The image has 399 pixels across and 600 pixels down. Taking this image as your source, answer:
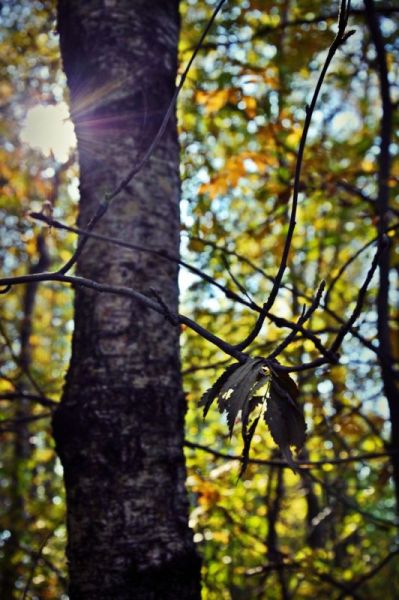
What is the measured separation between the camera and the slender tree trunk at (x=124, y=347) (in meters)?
1.29

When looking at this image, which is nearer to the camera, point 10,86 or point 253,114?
point 253,114

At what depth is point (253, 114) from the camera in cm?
285

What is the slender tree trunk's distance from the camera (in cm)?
129

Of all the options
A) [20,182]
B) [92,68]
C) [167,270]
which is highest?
[20,182]

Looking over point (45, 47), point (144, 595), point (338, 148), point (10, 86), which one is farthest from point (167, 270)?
point (10, 86)

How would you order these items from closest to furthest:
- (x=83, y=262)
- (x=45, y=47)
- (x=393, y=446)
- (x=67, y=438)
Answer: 1. (x=67, y=438)
2. (x=83, y=262)
3. (x=393, y=446)
4. (x=45, y=47)

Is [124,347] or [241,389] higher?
[124,347]

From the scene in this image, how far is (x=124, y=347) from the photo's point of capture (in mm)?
1428

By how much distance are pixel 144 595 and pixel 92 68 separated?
4.91 ft

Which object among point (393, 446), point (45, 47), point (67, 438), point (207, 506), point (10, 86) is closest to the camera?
point (67, 438)

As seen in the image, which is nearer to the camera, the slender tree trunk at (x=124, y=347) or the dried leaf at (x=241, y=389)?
the dried leaf at (x=241, y=389)

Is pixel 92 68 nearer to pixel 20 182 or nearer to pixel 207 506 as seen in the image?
pixel 207 506

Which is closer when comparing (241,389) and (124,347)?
(241,389)

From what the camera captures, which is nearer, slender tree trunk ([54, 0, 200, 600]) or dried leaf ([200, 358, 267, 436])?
dried leaf ([200, 358, 267, 436])
